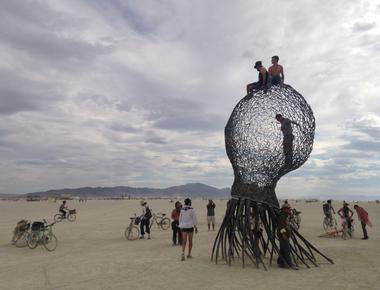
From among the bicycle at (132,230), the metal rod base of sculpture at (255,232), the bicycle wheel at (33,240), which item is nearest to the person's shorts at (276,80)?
the metal rod base of sculpture at (255,232)

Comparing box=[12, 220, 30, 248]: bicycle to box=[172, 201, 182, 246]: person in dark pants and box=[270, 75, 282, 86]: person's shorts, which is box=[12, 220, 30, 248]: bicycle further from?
box=[270, 75, 282, 86]: person's shorts

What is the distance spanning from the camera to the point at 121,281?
327 inches

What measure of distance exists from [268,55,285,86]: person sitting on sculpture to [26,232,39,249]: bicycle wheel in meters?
9.21

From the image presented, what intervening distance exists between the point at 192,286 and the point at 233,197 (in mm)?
3107

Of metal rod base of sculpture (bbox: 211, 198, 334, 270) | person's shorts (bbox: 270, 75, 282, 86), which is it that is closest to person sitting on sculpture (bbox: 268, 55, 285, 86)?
person's shorts (bbox: 270, 75, 282, 86)

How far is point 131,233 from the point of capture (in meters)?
15.7

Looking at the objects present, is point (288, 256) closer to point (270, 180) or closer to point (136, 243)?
point (270, 180)

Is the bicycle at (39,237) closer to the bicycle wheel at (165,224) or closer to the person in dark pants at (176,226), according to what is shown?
the person in dark pants at (176,226)

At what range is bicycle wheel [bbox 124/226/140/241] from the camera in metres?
15.4

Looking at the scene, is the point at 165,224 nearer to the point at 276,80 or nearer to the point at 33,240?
the point at 33,240

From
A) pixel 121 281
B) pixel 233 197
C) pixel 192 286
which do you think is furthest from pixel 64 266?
pixel 233 197

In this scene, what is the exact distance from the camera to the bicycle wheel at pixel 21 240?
1382cm

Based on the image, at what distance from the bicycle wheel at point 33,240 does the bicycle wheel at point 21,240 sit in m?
0.48

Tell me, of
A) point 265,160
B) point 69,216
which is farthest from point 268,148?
point 69,216
